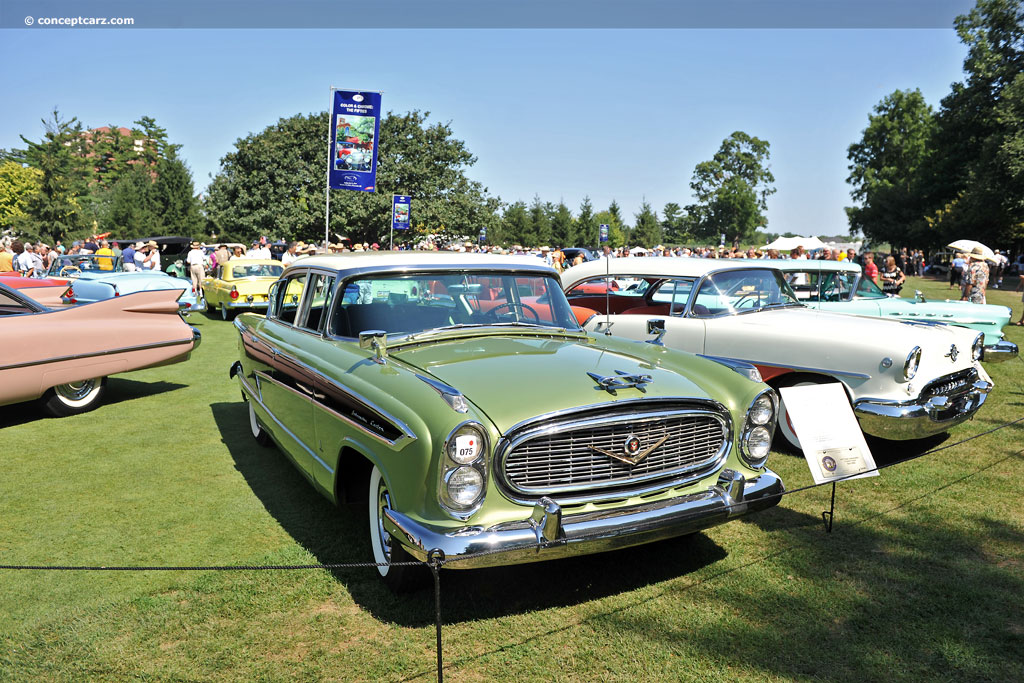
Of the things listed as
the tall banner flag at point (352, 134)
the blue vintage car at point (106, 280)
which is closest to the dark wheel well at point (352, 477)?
the blue vintage car at point (106, 280)

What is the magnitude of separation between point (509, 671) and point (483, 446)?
95cm

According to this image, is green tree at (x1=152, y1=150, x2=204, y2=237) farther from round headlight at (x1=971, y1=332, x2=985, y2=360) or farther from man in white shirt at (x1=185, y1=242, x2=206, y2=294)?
round headlight at (x1=971, y1=332, x2=985, y2=360)

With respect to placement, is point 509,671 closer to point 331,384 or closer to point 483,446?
point 483,446

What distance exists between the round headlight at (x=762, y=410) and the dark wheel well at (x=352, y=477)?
83.6 inches

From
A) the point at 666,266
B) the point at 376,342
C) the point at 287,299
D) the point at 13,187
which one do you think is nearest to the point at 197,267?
the point at 287,299

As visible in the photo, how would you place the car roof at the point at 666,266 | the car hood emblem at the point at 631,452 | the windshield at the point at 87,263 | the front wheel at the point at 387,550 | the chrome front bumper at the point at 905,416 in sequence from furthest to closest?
the windshield at the point at 87,263, the car roof at the point at 666,266, the chrome front bumper at the point at 905,416, the front wheel at the point at 387,550, the car hood emblem at the point at 631,452

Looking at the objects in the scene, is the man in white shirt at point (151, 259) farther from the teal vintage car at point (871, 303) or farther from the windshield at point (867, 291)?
the windshield at point (867, 291)

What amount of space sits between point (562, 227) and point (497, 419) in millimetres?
59666

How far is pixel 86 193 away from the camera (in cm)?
5988

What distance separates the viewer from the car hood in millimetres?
3209

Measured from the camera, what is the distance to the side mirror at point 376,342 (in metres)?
3.82

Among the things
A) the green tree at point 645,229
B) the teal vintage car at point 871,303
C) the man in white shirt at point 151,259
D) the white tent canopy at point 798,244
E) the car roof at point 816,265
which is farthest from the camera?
the green tree at point 645,229

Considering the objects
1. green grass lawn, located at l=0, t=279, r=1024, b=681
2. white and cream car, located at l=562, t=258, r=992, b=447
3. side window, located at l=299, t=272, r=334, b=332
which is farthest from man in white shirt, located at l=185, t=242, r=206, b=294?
side window, located at l=299, t=272, r=334, b=332

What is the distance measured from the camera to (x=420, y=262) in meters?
4.55
